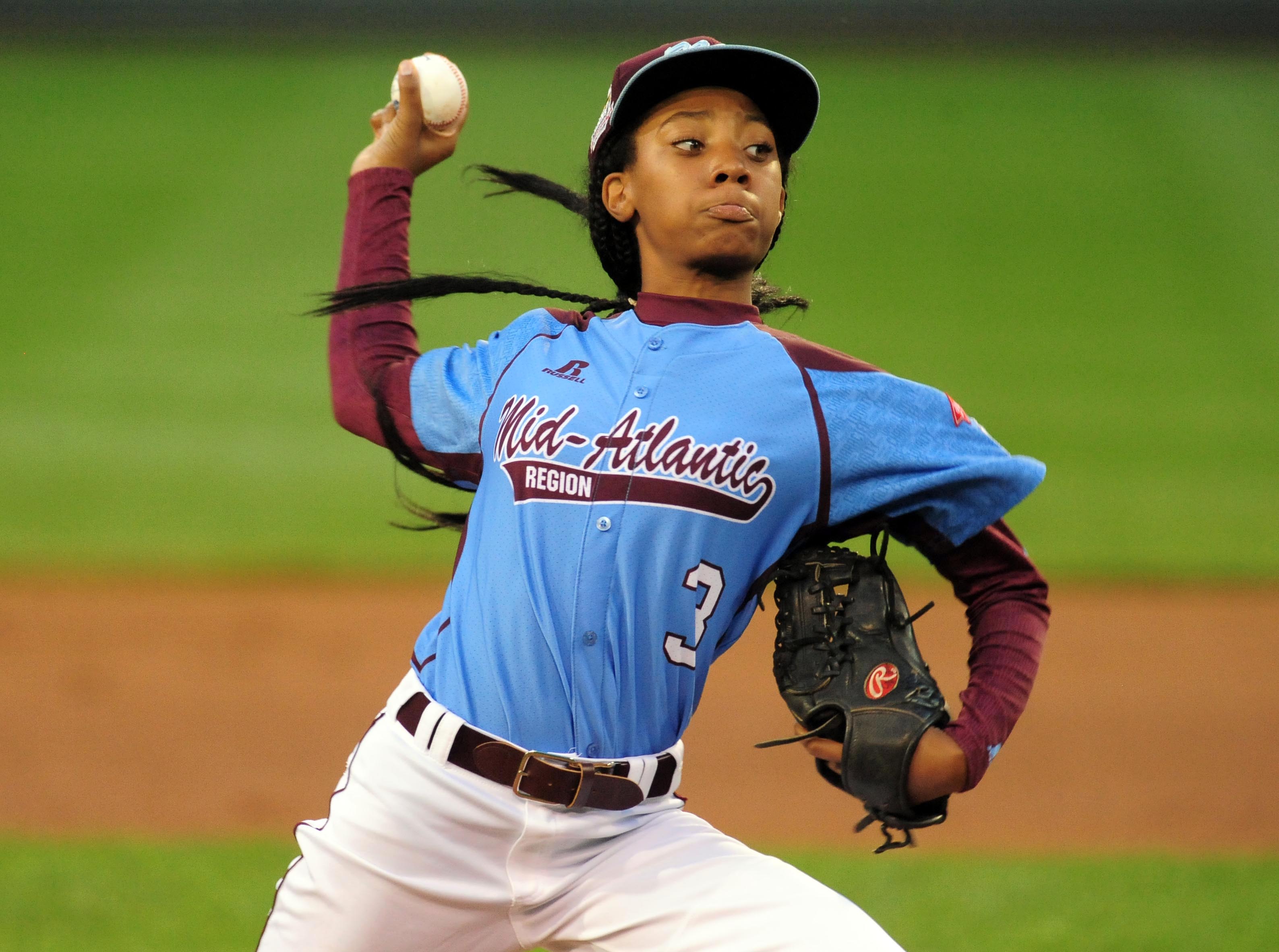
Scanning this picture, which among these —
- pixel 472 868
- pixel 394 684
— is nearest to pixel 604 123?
pixel 472 868

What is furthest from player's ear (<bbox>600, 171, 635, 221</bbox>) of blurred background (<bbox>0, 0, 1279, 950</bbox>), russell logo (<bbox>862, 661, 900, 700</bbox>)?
blurred background (<bbox>0, 0, 1279, 950</bbox>)

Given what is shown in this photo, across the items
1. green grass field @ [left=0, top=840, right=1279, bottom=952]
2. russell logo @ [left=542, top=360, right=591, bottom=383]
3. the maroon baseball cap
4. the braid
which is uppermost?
the maroon baseball cap

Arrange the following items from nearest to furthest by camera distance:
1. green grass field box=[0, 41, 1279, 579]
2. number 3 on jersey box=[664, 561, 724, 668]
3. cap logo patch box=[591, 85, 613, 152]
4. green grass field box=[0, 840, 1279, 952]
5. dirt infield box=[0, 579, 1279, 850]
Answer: number 3 on jersey box=[664, 561, 724, 668] < cap logo patch box=[591, 85, 613, 152] < green grass field box=[0, 840, 1279, 952] < dirt infield box=[0, 579, 1279, 850] < green grass field box=[0, 41, 1279, 579]

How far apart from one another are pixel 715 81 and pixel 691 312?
0.39 meters

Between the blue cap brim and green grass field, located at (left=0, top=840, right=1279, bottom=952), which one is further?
green grass field, located at (left=0, top=840, right=1279, bottom=952)

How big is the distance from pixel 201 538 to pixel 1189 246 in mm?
11892

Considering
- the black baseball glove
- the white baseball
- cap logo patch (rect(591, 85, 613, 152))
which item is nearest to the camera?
the black baseball glove

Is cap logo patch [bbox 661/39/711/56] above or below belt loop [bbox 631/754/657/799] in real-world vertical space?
above

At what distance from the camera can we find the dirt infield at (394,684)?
17.1 ft

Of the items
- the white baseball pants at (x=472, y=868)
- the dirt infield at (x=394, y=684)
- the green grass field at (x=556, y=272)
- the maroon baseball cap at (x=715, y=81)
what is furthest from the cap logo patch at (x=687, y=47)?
the green grass field at (x=556, y=272)

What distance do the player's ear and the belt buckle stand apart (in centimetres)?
95

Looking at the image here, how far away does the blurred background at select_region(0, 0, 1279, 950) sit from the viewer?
16.3 ft

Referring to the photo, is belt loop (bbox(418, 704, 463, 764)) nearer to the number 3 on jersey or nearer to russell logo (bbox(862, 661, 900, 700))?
the number 3 on jersey

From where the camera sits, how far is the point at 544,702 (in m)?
2.14
